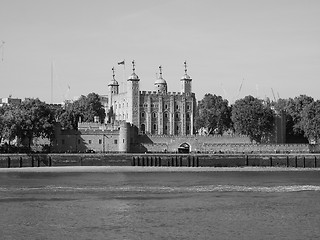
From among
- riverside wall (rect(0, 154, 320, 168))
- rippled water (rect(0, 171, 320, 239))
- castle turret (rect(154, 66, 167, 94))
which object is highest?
castle turret (rect(154, 66, 167, 94))

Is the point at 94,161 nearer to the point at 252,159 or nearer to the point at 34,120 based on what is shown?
the point at 34,120

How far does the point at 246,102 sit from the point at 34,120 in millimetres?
36100

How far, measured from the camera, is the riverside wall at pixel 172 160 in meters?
103

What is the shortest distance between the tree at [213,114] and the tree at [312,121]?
1556 cm

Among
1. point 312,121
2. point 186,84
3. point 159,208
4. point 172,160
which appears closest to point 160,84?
point 186,84

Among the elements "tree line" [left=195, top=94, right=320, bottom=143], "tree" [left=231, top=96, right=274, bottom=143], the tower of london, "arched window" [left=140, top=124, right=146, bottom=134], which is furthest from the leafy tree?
"arched window" [left=140, top=124, right=146, bottom=134]

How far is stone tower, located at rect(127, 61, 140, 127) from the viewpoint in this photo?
135m

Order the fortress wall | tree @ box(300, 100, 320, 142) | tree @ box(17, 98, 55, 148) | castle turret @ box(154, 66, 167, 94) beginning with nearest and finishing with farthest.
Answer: tree @ box(17, 98, 55, 148), tree @ box(300, 100, 320, 142), the fortress wall, castle turret @ box(154, 66, 167, 94)

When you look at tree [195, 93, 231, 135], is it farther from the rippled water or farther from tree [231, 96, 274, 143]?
the rippled water

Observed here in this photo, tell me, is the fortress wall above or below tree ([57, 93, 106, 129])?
below

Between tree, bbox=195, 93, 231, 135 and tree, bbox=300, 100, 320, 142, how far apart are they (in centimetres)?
1556

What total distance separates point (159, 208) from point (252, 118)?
7343 cm

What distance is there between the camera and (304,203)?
5478 centimetres

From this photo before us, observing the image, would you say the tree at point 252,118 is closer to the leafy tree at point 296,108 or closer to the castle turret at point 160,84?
the leafy tree at point 296,108
